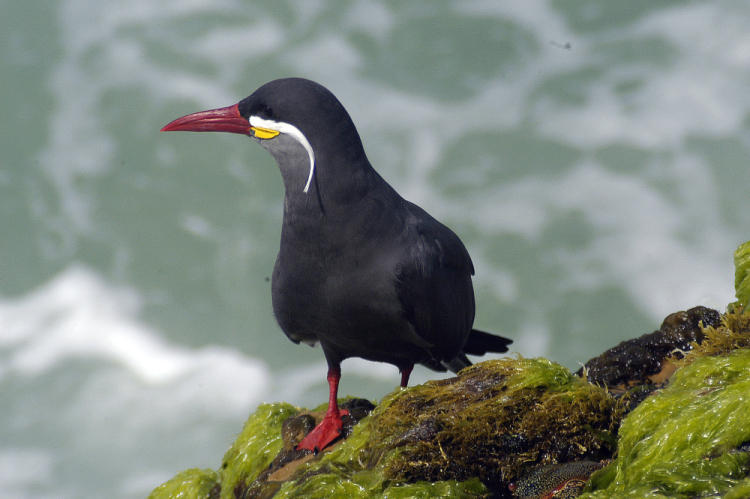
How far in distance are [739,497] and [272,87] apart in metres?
4.54

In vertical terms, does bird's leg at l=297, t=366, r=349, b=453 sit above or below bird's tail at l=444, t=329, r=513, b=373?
below

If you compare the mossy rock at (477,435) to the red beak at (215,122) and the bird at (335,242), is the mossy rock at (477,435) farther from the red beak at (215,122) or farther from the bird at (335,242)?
the red beak at (215,122)

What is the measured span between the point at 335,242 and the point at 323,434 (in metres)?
1.56

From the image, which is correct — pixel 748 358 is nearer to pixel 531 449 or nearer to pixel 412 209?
pixel 531 449

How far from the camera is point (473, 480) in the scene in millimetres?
4742

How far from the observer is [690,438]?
4.23 metres

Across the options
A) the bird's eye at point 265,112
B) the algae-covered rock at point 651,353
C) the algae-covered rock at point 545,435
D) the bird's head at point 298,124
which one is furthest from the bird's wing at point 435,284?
the bird's eye at point 265,112

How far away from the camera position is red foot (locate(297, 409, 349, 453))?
6.16m

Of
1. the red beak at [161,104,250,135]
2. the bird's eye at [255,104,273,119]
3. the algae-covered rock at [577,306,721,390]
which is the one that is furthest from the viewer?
the red beak at [161,104,250,135]

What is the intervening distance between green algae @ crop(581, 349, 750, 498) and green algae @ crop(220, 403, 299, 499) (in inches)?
124

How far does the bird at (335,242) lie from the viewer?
243 inches

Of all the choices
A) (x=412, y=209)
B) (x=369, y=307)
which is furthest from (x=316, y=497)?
(x=412, y=209)

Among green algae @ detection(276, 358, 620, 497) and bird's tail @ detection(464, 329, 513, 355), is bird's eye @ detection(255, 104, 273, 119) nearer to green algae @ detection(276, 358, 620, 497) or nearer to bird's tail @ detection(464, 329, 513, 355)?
green algae @ detection(276, 358, 620, 497)

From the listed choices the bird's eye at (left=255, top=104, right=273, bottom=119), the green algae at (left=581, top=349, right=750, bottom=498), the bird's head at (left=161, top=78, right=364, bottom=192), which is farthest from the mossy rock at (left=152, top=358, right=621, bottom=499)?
the bird's eye at (left=255, top=104, right=273, bottom=119)
